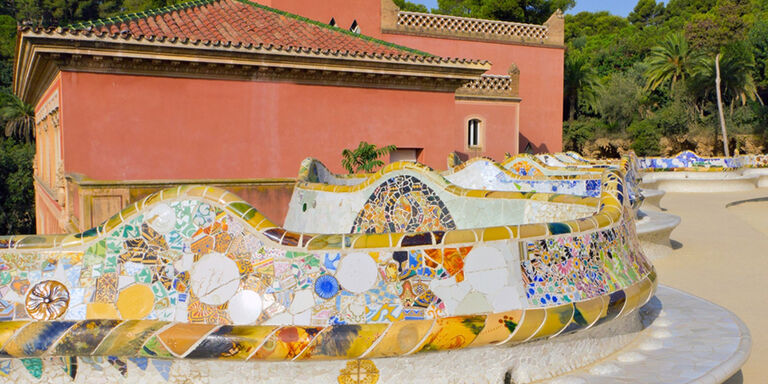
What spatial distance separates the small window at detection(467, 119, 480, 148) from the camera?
19844 mm

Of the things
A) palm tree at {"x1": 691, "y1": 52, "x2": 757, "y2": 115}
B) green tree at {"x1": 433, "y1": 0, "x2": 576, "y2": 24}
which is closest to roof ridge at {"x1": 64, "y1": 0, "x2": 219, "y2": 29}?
green tree at {"x1": 433, "y1": 0, "x2": 576, "y2": 24}

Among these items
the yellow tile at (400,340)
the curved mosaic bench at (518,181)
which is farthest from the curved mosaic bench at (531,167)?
the yellow tile at (400,340)

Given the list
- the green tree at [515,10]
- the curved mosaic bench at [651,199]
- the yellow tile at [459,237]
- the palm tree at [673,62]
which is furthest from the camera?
the palm tree at [673,62]

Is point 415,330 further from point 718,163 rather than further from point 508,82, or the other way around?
point 718,163

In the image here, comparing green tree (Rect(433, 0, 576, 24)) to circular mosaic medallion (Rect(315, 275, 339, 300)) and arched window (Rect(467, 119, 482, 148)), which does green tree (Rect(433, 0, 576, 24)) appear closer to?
arched window (Rect(467, 119, 482, 148))

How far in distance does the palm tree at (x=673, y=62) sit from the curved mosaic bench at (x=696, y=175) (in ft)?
44.9

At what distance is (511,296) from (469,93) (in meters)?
16.9

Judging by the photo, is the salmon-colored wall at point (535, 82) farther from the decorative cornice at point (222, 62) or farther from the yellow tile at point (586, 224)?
the yellow tile at point (586, 224)

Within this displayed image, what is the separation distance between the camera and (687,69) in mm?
37531

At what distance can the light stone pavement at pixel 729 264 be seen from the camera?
5.94 m

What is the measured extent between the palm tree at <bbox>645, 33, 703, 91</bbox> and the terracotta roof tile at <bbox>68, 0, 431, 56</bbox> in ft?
93.3

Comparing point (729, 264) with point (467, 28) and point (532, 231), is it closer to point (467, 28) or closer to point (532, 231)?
point (532, 231)

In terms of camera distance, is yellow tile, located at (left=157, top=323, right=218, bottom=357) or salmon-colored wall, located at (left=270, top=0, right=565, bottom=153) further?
salmon-colored wall, located at (left=270, top=0, right=565, bottom=153)

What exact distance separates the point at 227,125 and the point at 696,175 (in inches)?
→ 717
